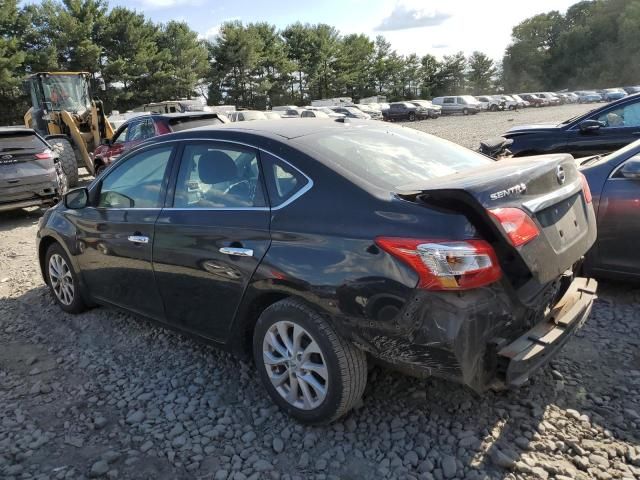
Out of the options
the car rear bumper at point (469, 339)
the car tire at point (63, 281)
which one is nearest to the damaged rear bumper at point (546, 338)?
the car rear bumper at point (469, 339)

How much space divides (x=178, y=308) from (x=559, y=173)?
7.96ft

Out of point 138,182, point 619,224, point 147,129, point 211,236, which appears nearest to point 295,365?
point 211,236

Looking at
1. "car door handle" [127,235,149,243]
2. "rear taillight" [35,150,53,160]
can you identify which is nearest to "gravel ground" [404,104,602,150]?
"rear taillight" [35,150,53,160]

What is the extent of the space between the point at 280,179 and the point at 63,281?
2737 millimetres

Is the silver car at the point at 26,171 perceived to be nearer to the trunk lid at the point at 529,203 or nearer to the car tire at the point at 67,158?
the car tire at the point at 67,158

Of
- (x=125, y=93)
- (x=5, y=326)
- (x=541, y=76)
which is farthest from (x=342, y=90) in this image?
(x=5, y=326)

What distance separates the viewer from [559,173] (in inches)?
110

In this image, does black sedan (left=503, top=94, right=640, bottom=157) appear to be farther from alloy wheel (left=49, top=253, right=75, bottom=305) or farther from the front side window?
alloy wheel (left=49, top=253, right=75, bottom=305)

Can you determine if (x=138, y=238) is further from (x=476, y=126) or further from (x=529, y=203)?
(x=476, y=126)

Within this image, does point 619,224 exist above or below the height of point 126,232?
below

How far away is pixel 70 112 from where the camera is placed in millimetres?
14555

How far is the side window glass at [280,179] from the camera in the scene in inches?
111

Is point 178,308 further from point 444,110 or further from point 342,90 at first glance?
point 342,90

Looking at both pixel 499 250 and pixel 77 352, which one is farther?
pixel 77 352
